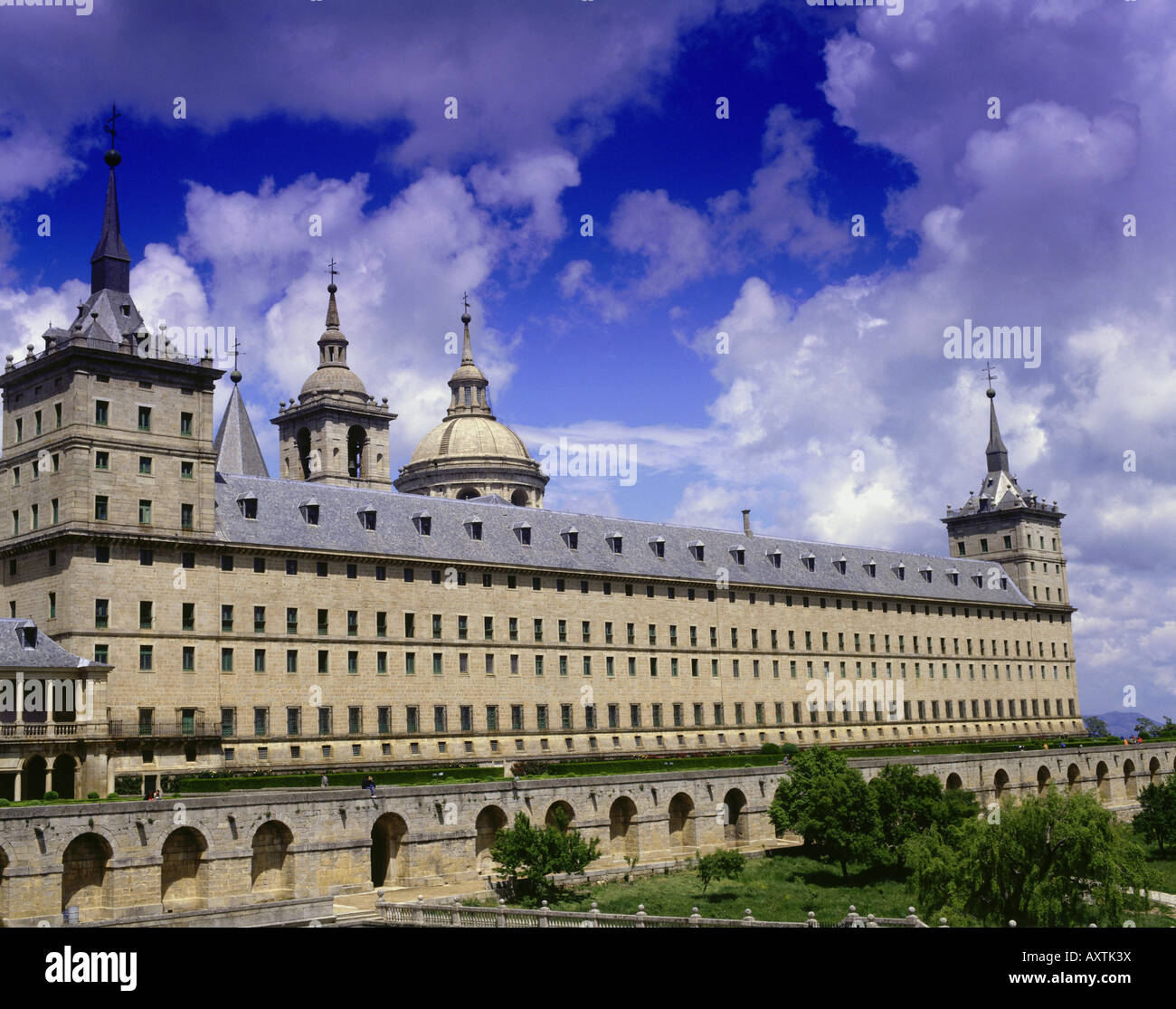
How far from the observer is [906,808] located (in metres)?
73.3

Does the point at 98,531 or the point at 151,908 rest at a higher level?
the point at 98,531

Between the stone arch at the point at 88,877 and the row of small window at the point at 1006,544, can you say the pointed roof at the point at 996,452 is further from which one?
the stone arch at the point at 88,877

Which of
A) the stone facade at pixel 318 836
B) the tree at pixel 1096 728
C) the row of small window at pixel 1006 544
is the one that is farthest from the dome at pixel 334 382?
the tree at pixel 1096 728

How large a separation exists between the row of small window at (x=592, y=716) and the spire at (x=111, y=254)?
81.8 feet

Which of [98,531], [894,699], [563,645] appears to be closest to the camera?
[98,531]

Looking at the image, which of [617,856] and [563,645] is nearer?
[617,856]

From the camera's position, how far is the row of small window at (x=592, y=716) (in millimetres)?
75438

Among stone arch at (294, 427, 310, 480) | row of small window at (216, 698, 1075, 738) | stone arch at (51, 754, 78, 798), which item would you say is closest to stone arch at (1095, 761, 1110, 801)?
row of small window at (216, 698, 1075, 738)

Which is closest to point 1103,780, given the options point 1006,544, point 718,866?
point 1006,544

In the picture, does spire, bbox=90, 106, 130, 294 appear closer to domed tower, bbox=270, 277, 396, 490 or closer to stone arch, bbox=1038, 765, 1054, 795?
domed tower, bbox=270, 277, 396, 490
